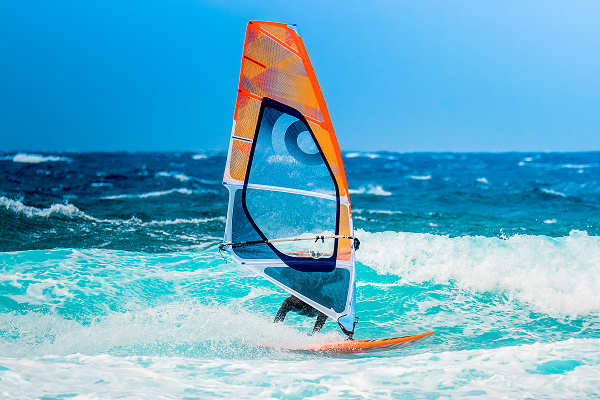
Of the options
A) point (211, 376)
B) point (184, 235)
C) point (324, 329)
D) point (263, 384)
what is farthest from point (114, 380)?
point (184, 235)

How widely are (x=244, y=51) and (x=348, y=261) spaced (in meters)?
2.16

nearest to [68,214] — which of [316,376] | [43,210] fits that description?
[43,210]

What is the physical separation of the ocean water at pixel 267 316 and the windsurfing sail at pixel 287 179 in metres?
0.73

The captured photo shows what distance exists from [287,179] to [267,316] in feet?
8.77

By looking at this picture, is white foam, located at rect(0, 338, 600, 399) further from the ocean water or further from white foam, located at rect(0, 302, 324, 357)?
white foam, located at rect(0, 302, 324, 357)

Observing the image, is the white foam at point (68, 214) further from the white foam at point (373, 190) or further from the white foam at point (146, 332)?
the white foam at point (373, 190)

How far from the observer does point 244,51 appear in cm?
473

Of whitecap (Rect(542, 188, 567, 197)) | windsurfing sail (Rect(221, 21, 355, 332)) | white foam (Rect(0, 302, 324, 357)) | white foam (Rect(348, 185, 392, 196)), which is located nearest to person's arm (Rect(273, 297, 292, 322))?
white foam (Rect(0, 302, 324, 357))

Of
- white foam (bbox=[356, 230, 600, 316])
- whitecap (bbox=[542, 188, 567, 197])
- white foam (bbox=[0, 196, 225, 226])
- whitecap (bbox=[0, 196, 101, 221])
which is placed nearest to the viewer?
white foam (bbox=[356, 230, 600, 316])

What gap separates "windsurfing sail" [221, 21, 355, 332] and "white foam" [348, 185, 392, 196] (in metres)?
19.7

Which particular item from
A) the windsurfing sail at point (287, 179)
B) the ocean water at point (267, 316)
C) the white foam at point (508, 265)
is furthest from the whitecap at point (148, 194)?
the windsurfing sail at point (287, 179)

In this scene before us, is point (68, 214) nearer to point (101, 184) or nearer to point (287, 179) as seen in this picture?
point (287, 179)

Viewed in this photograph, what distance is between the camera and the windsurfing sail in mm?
4793

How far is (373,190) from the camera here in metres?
26.9
